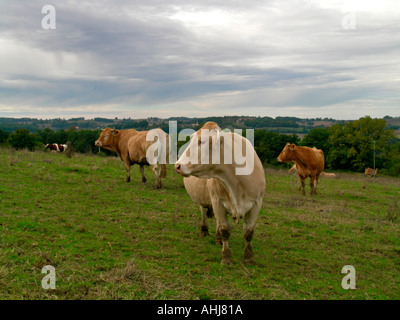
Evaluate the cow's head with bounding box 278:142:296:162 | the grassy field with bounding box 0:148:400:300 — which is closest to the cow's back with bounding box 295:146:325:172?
the cow's head with bounding box 278:142:296:162

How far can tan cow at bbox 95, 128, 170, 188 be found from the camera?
12.7m

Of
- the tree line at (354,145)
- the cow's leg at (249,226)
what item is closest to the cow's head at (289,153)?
the cow's leg at (249,226)

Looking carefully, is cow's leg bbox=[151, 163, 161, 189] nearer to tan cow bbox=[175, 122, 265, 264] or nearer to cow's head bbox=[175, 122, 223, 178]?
tan cow bbox=[175, 122, 265, 264]

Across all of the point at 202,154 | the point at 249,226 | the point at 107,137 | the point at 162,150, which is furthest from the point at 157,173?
the point at 202,154

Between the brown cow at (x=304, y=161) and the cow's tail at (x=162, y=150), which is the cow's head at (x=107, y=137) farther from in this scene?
the brown cow at (x=304, y=161)

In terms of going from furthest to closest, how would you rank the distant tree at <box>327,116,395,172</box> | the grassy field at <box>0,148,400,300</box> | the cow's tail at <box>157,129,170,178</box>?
1. the distant tree at <box>327,116,395,172</box>
2. the cow's tail at <box>157,129,170,178</box>
3. the grassy field at <box>0,148,400,300</box>

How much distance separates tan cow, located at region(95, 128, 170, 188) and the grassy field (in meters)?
1.08

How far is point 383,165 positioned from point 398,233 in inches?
2120

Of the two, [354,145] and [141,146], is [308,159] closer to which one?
[141,146]

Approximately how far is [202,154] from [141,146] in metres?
8.35

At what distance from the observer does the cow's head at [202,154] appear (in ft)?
16.8

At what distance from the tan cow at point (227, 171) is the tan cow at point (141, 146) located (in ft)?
22.7

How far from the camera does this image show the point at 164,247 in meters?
6.49
